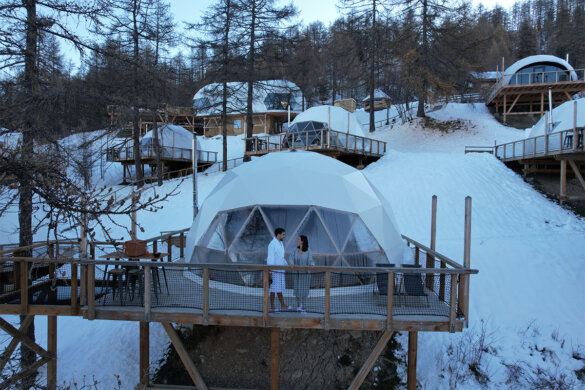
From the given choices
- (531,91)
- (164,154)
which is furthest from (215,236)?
(531,91)

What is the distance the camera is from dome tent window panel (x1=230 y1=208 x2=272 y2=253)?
7637 mm

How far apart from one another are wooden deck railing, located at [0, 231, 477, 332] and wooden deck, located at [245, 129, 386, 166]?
43.5 ft

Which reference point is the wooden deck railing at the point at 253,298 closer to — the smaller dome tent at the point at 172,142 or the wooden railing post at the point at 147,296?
the wooden railing post at the point at 147,296

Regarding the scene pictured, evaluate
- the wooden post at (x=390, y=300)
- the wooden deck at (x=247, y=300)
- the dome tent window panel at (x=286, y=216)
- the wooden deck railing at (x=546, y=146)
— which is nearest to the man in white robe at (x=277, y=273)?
the wooden deck at (x=247, y=300)

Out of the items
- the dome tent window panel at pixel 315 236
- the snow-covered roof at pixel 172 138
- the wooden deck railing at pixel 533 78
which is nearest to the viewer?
the dome tent window panel at pixel 315 236

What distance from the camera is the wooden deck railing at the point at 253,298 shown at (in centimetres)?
575

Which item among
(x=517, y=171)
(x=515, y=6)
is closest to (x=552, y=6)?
(x=515, y=6)

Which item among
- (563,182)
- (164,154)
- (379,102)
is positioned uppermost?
(379,102)

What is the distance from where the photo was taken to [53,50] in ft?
23.9

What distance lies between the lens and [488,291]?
9.86 metres

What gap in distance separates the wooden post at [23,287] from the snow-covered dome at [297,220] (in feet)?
10.0

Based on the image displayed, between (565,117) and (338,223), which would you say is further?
(565,117)

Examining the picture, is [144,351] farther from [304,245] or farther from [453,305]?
[453,305]

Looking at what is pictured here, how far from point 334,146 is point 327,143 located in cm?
41
